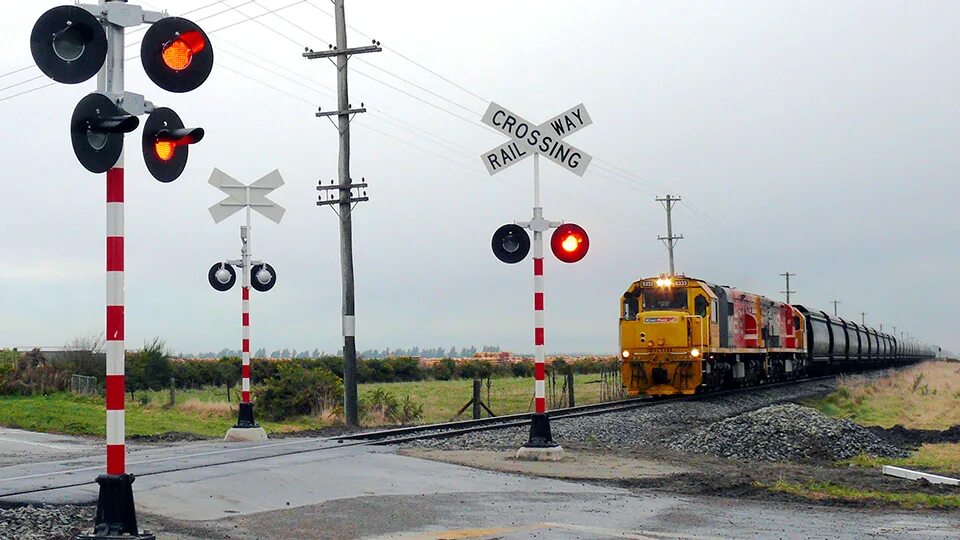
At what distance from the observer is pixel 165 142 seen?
7363 mm

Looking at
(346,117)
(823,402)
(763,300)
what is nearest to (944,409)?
(823,402)

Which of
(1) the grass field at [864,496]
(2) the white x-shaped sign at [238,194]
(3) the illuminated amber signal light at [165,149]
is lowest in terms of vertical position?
(1) the grass field at [864,496]

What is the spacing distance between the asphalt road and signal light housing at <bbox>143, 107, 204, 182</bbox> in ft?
8.89

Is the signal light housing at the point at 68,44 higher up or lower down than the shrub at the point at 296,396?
higher up

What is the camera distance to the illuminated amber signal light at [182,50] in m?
7.27

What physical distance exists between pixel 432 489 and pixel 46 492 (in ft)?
11.9

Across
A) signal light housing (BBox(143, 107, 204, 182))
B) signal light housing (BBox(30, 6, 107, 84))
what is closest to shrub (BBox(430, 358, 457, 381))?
signal light housing (BBox(143, 107, 204, 182))

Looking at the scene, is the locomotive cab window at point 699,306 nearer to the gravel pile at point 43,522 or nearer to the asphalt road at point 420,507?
the asphalt road at point 420,507

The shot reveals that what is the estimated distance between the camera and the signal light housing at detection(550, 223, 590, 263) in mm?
14000

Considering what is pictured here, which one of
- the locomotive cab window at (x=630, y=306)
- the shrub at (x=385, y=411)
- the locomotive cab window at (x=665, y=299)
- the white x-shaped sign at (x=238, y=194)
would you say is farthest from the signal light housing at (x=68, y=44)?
the locomotive cab window at (x=630, y=306)

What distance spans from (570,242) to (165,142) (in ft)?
24.6

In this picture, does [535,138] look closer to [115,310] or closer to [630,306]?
[115,310]

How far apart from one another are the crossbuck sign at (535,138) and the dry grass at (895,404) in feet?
49.9

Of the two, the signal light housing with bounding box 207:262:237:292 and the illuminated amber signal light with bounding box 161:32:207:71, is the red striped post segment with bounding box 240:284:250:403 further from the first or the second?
the illuminated amber signal light with bounding box 161:32:207:71
